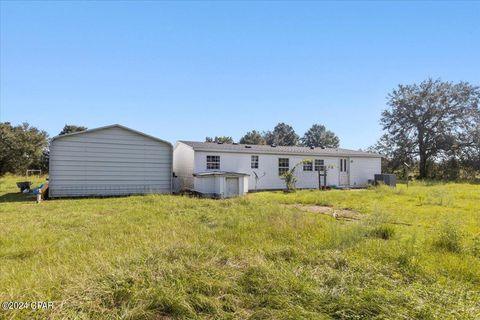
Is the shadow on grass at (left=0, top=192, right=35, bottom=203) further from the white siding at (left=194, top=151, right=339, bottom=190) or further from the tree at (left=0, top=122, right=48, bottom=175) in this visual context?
the tree at (left=0, top=122, right=48, bottom=175)

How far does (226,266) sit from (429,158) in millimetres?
35649

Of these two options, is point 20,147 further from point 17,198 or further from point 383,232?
point 383,232

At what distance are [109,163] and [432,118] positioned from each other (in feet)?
108

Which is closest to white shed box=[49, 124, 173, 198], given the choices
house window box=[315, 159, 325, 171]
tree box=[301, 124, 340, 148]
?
house window box=[315, 159, 325, 171]

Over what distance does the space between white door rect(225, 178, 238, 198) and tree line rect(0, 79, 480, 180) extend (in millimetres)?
21022

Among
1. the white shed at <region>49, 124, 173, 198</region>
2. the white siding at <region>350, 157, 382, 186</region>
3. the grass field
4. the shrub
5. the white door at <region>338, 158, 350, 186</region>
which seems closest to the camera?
the grass field

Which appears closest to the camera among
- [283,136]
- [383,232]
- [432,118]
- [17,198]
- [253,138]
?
[383,232]

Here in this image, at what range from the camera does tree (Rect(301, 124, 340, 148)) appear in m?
62.6

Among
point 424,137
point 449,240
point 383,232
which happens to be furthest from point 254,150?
point 424,137

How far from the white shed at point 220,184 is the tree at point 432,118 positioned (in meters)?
25.7

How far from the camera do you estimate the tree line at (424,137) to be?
1169 inches

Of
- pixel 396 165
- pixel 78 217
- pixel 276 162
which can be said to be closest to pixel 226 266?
pixel 78 217

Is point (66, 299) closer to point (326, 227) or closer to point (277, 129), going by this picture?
point (326, 227)

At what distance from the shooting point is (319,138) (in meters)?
63.2
